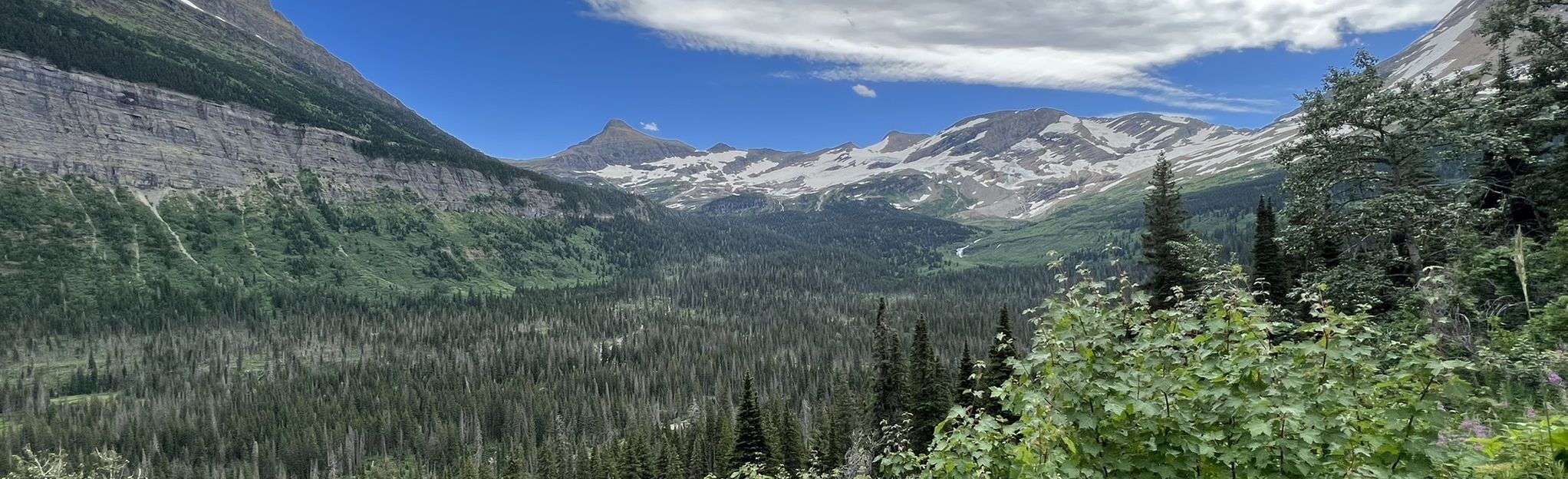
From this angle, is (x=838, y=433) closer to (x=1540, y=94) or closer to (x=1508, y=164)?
(x=1508, y=164)

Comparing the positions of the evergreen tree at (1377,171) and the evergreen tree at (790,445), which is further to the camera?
the evergreen tree at (790,445)

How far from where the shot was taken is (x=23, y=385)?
140 m

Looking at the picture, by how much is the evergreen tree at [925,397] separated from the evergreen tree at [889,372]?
2.29 metres

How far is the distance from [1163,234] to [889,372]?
21768mm

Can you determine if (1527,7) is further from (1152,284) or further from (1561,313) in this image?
(1152,284)

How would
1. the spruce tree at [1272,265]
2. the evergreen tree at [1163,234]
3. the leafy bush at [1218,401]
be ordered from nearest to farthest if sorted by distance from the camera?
the leafy bush at [1218,401] → the evergreen tree at [1163,234] → the spruce tree at [1272,265]

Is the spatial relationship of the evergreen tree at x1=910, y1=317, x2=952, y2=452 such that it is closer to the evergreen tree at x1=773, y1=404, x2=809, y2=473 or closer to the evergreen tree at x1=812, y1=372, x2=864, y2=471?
the evergreen tree at x1=812, y1=372, x2=864, y2=471

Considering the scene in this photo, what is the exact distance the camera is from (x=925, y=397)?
46.2m

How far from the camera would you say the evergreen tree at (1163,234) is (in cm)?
3603

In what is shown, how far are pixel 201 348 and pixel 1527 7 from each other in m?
241

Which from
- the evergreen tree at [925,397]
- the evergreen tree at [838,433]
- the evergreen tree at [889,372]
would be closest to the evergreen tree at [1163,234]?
the evergreen tree at [925,397]

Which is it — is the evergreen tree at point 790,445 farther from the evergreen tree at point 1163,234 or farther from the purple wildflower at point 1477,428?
the purple wildflower at point 1477,428

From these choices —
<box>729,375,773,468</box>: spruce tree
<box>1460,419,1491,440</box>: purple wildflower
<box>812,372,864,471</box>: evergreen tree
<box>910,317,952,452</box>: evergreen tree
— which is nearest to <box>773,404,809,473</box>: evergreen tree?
<box>812,372,864,471</box>: evergreen tree

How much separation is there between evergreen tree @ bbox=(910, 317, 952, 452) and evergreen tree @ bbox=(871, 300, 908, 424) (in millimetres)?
2292
